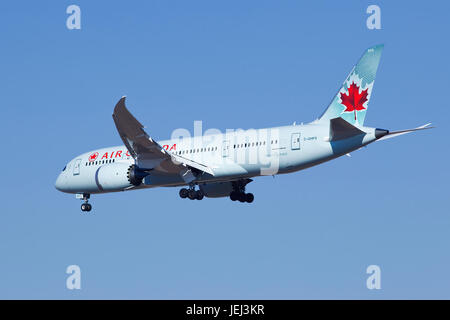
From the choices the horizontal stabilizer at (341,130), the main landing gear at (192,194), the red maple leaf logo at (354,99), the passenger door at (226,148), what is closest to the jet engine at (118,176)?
the main landing gear at (192,194)

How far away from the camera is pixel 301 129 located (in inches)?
1764

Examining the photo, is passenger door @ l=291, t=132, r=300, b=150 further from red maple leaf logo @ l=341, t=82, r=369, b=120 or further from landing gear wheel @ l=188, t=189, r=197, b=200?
landing gear wheel @ l=188, t=189, r=197, b=200

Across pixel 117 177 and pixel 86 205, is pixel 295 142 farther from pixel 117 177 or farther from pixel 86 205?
pixel 86 205

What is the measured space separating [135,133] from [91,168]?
25.2 feet

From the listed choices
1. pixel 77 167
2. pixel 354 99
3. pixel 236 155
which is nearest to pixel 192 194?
pixel 236 155

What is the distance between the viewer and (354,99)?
147 feet

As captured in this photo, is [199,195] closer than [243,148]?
No

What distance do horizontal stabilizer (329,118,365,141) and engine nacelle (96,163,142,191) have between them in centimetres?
1067

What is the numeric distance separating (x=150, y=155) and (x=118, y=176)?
3.09m
